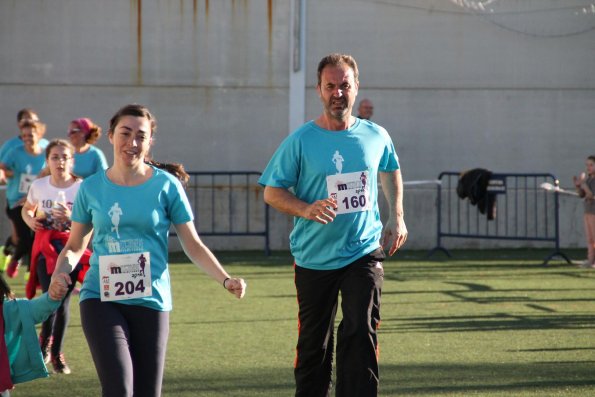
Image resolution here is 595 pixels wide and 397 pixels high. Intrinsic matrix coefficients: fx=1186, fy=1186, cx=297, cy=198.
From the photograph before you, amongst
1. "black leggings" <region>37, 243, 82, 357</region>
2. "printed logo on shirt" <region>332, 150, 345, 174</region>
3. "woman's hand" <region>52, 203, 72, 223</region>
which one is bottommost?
"black leggings" <region>37, 243, 82, 357</region>

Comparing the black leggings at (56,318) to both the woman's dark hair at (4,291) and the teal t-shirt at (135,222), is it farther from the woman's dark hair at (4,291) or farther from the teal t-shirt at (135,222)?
the teal t-shirt at (135,222)

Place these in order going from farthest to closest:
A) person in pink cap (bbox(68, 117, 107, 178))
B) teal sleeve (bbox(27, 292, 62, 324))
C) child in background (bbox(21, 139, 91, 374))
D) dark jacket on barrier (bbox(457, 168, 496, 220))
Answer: dark jacket on barrier (bbox(457, 168, 496, 220))
person in pink cap (bbox(68, 117, 107, 178))
child in background (bbox(21, 139, 91, 374))
teal sleeve (bbox(27, 292, 62, 324))

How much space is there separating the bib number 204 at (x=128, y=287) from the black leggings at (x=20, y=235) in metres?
7.44

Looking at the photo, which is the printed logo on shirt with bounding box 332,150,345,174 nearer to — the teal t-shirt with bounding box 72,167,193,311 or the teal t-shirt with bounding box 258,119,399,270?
the teal t-shirt with bounding box 258,119,399,270

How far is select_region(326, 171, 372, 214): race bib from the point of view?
6.16m

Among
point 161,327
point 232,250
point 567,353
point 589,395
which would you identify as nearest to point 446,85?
point 232,250

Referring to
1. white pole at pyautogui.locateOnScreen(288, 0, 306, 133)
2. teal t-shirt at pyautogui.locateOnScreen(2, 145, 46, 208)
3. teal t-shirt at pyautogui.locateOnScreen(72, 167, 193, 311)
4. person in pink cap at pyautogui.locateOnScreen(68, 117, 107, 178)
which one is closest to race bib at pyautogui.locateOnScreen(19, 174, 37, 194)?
teal t-shirt at pyautogui.locateOnScreen(2, 145, 46, 208)

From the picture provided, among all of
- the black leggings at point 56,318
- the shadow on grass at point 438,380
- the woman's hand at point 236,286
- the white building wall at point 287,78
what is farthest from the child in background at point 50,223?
the white building wall at point 287,78

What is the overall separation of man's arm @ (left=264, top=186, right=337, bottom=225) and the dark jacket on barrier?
11.7 meters

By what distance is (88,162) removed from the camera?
34.8ft

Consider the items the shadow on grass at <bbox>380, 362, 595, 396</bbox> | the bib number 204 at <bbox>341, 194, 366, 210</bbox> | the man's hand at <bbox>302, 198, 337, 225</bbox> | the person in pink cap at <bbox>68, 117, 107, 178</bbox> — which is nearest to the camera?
the man's hand at <bbox>302, 198, 337, 225</bbox>

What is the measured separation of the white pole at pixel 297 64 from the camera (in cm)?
1988

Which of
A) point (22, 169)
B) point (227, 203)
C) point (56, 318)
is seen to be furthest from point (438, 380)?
point (227, 203)

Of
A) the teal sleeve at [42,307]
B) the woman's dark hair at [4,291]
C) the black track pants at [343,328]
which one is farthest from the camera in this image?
the black track pants at [343,328]
